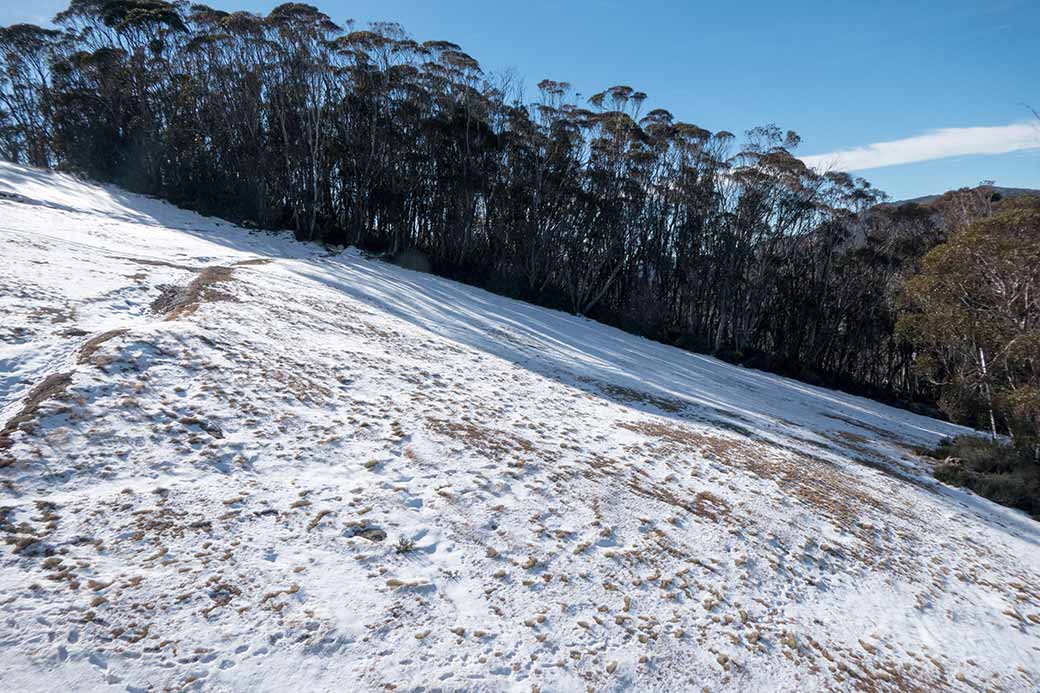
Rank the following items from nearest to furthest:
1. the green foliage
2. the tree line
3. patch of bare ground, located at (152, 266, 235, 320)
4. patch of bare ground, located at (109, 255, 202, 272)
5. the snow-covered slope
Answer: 1. the snow-covered slope
2. patch of bare ground, located at (152, 266, 235, 320)
3. the green foliage
4. patch of bare ground, located at (109, 255, 202, 272)
5. the tree line

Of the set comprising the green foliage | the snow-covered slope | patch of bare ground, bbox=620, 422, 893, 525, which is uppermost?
the green foliage

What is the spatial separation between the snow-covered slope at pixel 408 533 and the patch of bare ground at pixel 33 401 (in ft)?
0.13

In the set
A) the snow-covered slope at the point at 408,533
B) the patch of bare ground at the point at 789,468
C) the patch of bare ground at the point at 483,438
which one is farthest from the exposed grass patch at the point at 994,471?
the patch of bare ground at the point at 483,438

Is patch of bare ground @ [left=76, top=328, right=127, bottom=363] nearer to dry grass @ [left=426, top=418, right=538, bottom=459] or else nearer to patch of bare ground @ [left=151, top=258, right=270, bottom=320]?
patch of bare ground @ [left=151, top=258, right=270, bottom=320]

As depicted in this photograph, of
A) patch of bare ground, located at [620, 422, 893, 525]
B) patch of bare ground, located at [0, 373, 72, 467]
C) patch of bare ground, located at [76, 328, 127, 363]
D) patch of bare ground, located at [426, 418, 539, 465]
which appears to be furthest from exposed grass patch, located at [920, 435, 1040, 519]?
patch of bare ground, located at [76, 328, 127, 363]

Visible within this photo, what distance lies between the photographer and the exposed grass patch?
34.2ft

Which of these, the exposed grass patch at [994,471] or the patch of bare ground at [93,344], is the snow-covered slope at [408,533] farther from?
the exposed grass patch at [994,471]

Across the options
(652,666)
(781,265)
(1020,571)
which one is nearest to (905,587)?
(1020,571)

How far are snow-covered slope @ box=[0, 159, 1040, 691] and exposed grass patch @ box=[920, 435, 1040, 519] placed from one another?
802mm

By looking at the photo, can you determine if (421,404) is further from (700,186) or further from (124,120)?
(124,120)

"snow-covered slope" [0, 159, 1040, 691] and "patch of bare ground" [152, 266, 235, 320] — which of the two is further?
"patch of bare ground" [152, 266, 235, 320]

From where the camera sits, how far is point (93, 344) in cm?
627

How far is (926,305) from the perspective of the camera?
1423 cm

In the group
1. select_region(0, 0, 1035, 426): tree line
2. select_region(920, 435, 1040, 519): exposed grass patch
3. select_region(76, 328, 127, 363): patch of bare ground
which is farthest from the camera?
select_region(0, 0, 1035, 426): tree line
